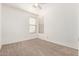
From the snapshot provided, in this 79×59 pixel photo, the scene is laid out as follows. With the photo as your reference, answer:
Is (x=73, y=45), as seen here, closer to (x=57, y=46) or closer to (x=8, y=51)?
(x=57, y=46)

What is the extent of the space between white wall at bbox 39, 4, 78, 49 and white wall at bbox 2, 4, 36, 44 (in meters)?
0.26

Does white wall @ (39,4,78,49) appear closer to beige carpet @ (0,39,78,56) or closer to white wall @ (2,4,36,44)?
beige carpet @ (0,39,78,56)

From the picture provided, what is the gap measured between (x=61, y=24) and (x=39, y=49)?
1.67 ft

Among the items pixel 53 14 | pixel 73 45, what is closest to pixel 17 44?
pixel 53 14

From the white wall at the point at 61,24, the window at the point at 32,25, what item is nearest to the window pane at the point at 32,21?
the window at the point at 32,25

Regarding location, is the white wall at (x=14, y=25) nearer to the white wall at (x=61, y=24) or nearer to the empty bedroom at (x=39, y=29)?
the empty bedroom at (x=39, y=29)

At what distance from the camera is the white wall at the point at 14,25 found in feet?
5.07

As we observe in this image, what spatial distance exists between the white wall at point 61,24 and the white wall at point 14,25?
26cm

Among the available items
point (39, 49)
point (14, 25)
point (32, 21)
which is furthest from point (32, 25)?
point (39, 49)

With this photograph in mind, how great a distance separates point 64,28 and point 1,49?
0.98 meters

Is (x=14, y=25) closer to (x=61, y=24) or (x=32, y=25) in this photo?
(x=32, y=25)

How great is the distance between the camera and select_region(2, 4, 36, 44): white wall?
1546 millimetres

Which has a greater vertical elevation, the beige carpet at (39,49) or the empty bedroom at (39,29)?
the empty bedroom at (39,29)

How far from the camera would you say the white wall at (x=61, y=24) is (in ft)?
5.28
